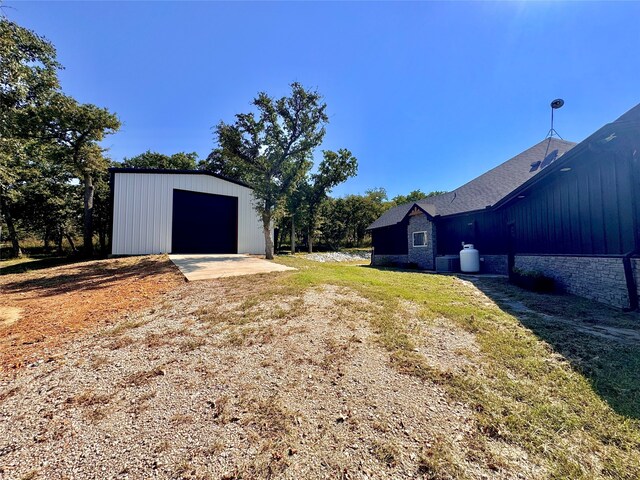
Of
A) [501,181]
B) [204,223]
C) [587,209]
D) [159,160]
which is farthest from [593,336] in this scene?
[159,160]

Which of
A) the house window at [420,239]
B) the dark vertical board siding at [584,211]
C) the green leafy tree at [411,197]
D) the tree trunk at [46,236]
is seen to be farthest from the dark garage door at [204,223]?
the green leafy tree at [411,197]

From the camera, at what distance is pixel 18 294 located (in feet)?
18.6

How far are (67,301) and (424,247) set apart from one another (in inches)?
557

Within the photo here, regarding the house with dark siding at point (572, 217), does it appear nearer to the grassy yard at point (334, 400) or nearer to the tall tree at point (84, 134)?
the grassy yard at point (334, 400)

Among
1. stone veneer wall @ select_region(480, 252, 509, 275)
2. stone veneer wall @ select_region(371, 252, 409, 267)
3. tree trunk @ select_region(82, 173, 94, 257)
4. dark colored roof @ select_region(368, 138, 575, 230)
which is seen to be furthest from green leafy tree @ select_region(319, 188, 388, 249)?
tree trunk @ select_region(82, 173, 94, 257)

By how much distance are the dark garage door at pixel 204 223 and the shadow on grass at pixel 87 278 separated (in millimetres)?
3408

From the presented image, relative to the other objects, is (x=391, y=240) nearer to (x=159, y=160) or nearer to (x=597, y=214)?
(x=597, y=214)

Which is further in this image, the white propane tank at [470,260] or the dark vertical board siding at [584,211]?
the white propane tank at [470,260]

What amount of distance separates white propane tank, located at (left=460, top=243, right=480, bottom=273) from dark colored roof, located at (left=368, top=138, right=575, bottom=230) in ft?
6.34

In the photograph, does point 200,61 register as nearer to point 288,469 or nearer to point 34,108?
point 34,108

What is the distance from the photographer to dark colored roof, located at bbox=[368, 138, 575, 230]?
10742 millimetres

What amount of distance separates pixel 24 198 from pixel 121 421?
93.1 feet

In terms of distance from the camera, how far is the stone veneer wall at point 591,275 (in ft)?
17.1

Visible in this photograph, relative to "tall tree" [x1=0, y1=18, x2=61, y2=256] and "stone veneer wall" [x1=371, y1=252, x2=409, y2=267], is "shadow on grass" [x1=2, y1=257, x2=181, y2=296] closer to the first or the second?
"tall tree" [x1=0, y1=18, x2=61, y2=256]
